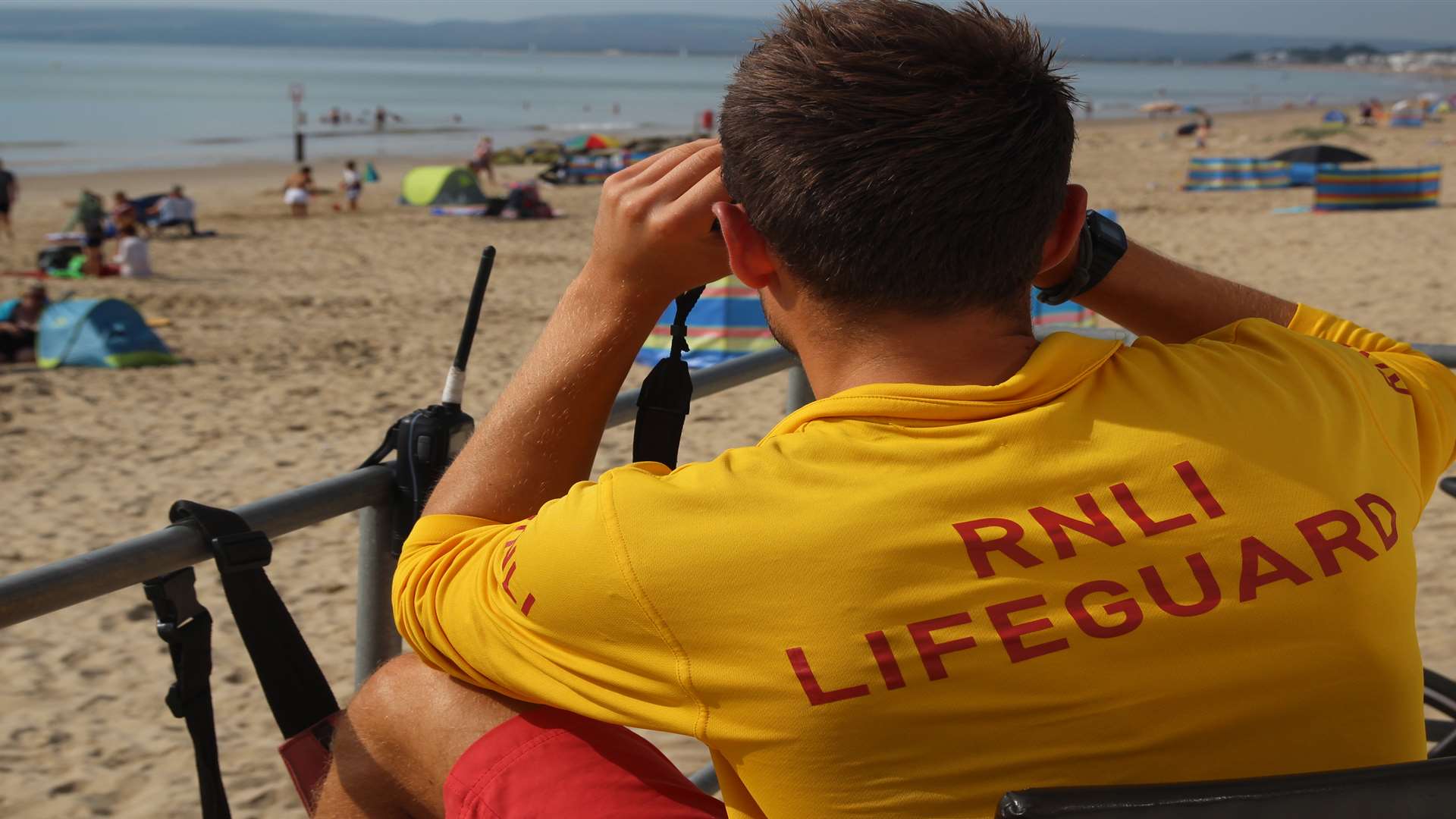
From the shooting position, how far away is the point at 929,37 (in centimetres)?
116

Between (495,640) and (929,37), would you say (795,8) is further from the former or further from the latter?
(495,640)

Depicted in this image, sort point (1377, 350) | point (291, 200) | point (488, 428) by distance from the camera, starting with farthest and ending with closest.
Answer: point (291, 200), point (1377, 350), point (488, 428)

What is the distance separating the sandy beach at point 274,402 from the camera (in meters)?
4.28

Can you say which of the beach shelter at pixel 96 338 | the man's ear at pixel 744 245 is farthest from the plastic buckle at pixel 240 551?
the beach shelter at pixel 96 338

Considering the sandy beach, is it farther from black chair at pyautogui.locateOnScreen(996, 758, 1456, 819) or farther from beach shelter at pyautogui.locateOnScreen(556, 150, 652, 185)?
beach shelter at pyautogui.locateOnScreen(556, 150, 652, 185)

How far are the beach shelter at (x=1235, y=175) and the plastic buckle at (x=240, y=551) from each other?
25.2m

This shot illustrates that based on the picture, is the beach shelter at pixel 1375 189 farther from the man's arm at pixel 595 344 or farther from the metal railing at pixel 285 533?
the man's arm at pixel 595 344

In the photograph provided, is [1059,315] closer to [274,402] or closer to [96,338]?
[274,402]

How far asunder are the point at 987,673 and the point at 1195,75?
218m

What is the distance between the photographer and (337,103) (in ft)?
260

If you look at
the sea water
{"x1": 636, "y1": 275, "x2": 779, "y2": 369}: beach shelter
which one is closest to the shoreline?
the sea water

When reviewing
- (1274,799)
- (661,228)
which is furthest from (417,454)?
(1274,799)

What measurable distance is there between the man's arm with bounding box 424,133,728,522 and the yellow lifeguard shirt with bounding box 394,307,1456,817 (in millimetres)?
197

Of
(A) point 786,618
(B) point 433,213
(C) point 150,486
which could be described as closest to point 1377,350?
(A) point 786,618
